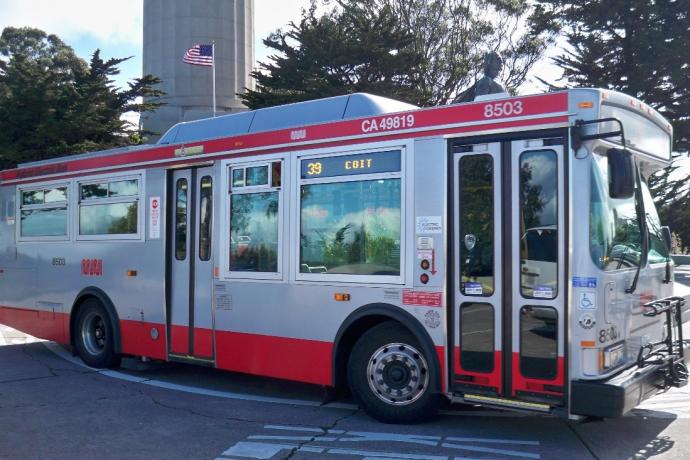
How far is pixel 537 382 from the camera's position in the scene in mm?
5852

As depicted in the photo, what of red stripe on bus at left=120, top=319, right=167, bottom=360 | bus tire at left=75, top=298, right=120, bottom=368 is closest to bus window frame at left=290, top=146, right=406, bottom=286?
red stripe on bus at left=120, top=319, right=167, bottom=360

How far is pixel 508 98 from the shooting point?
6184 millimetres

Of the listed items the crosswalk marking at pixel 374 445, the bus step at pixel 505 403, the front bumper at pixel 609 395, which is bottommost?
the crosswalk marking at pixel 374 445

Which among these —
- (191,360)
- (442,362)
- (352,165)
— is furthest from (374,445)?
(191,360)

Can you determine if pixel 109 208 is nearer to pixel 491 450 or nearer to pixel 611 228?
pixel 491 450

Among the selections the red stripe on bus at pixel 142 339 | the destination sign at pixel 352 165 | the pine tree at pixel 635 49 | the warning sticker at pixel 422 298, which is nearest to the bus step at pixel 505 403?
the warning sticker at pixel 422 298

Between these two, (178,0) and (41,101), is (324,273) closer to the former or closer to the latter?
(41,101)

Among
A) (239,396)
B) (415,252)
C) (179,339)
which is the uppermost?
(415,252)

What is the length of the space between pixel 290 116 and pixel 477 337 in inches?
134

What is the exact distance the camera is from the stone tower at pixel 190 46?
4312 cm

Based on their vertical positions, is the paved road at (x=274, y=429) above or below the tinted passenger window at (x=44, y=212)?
below

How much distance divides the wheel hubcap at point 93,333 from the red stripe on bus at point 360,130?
Answer: 2.17m

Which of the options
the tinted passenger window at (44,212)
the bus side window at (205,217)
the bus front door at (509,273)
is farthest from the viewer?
the tinted passenger window at (44,212)

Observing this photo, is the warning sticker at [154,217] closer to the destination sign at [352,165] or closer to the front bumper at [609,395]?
the destination sign at [352,165]
